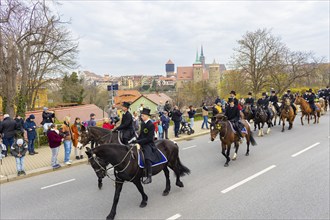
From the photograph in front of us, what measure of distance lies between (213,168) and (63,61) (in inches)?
1018

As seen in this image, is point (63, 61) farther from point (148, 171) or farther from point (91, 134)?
point (148, 171)

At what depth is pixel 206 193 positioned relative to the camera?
6711 millimetres

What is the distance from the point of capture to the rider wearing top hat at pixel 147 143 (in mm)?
6027

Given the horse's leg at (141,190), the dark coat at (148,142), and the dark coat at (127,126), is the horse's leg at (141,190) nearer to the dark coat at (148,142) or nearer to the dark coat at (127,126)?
the dark coat at (148,142)

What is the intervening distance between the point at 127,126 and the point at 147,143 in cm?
201

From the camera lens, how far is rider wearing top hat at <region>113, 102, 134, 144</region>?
7.87 meters

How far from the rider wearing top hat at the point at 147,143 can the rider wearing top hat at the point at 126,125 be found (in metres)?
1.74

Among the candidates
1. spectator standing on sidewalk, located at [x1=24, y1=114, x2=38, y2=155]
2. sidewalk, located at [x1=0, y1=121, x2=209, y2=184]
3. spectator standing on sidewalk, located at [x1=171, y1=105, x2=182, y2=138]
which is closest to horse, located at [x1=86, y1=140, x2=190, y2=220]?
sidewalk, located at [x1=0, y1=121, x2=209, y2=184]

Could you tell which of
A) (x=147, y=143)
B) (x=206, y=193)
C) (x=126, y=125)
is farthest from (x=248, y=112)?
(x=147, y=143)

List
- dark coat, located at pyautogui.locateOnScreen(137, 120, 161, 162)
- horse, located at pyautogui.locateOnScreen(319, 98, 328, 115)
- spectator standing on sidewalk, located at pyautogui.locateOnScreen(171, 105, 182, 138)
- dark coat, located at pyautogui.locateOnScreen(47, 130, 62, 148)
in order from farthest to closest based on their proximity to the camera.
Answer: horse, located at pyautogui.locateOnScreen(319, 98, 328, 115) → spectator standing on sidewalk, located at pyautogui.locateOnScreen(171, 105, 182, 138) → dark coat, located at pyautogui.locateOnScreen(47, 130, 62, 148) → dark coat, located at pyautogui.locateOnScreen(137, 120, 161, 162)

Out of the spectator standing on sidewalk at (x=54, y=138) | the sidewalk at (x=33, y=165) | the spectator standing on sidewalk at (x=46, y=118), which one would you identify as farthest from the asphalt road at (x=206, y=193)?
the spectator standing on sidewalk at (x=46, y=118)

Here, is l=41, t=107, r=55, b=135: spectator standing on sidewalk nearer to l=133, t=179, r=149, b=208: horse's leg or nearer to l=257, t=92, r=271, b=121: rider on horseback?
l=133, t=179, r=149, b=208: horse's leg

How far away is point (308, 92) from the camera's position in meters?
18.0

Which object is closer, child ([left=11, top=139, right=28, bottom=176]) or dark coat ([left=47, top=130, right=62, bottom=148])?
child ([left=11, top=139, right=28, bottom=176])
